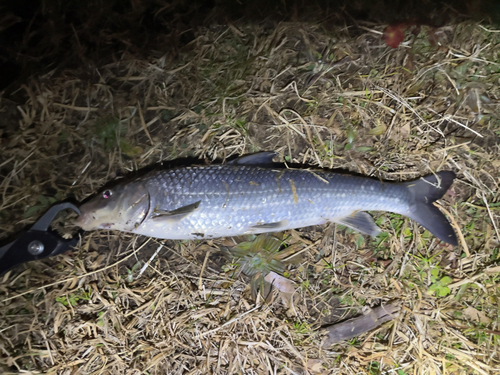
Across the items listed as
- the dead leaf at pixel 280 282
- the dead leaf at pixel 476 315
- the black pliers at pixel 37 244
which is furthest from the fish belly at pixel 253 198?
the dead leaf at pixel 476 315

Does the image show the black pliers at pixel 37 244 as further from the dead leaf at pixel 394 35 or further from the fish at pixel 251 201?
the dead leaf at pixel 394 35

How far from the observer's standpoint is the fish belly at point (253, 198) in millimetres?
2404

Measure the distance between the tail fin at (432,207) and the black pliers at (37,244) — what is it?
3.37 meters

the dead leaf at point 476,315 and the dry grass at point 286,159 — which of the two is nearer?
the dry grass at point 286,159

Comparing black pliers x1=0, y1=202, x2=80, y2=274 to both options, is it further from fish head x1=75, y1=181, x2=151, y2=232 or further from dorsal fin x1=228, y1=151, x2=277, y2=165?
dorsal fin x1=228, y1=151, x2=277, y2=165

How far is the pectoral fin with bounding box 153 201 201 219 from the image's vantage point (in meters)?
2.37

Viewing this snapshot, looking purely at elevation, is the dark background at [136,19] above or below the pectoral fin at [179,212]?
above

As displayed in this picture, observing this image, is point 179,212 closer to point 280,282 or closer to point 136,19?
point 280,282

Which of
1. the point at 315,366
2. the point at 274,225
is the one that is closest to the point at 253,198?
the point at 274,225

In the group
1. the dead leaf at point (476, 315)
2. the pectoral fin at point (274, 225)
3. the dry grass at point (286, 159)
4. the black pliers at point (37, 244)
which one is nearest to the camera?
the black pliers at point (37, 244)

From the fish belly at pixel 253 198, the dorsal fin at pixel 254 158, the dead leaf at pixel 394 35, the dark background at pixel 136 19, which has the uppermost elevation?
the dark background at pixel 136 19

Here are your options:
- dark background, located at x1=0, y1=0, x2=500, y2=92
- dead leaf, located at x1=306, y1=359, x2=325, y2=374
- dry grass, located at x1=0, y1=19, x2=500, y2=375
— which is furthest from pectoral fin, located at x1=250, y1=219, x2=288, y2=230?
dark background, located at x1=0, y1=0, x2=500, y2=92

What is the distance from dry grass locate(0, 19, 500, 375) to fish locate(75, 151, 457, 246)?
0.25m

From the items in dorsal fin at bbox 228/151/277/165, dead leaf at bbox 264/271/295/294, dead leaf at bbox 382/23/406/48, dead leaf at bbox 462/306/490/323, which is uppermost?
dead leaf at bbox 382/23/406/48
